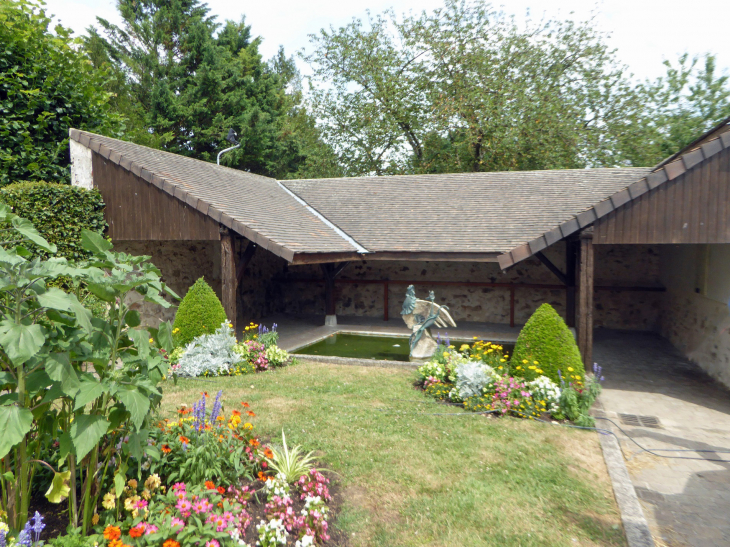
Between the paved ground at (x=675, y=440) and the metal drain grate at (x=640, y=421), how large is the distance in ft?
0.23

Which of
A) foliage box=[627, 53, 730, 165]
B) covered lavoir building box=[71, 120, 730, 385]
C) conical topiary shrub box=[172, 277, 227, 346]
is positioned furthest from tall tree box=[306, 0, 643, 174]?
conical topiary shrub box=[172, 277, 227, 346]

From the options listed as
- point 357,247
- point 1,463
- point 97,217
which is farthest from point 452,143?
point 1,463

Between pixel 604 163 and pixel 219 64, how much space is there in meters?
18.5

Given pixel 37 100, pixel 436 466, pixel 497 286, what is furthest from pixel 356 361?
pixel 37 100

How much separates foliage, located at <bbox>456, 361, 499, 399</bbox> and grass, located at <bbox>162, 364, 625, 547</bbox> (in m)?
0.30

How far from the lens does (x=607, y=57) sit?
23.0m

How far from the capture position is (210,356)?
7.99 meters

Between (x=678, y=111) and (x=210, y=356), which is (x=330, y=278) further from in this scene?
(x=678, y=111)

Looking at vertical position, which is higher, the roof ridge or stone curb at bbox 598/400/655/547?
the roof ridge

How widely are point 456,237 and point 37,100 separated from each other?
1053 cm

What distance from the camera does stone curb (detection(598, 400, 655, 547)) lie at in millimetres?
3584

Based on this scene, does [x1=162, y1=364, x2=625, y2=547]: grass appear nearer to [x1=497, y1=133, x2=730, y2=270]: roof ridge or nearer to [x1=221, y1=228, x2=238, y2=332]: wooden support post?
[x1=221, y1=228, x2=238, y2=332]: wooden support post

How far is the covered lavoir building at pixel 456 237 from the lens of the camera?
7.27 m

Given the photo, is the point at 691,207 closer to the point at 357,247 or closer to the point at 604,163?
the point at 357,247
